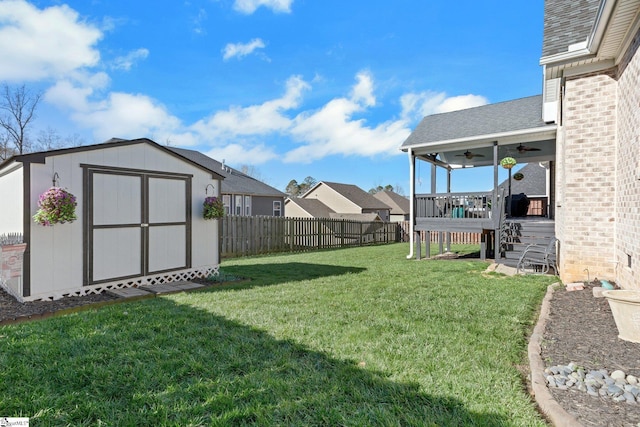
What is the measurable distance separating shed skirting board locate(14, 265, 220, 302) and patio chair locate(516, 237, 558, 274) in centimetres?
Answer: 699

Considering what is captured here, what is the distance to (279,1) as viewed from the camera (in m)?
10.4

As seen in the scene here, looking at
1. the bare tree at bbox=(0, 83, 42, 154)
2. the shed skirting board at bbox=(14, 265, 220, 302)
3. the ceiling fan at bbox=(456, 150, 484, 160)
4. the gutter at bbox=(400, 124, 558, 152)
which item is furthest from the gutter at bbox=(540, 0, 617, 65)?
the bare tree at bbox=(0, 83, 42, 154)

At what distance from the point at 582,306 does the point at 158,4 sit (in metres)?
12.6

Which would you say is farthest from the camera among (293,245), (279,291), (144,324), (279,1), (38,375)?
(293,245)

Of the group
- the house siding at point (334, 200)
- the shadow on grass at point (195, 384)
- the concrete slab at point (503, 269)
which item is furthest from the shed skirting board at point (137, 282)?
the house siding at point (334, 200)

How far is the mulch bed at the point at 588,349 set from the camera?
2.15m

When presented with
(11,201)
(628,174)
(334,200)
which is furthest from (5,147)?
(628,174)

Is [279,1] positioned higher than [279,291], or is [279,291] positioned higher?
[279,1]

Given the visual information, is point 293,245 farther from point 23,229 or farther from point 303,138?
point 303,138

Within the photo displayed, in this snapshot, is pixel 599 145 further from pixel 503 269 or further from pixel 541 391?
pixel 541 391

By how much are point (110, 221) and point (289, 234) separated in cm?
904

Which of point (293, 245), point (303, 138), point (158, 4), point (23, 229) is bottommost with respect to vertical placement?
point (293, 245)

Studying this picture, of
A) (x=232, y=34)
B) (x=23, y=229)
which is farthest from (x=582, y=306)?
(x=232, y=34)

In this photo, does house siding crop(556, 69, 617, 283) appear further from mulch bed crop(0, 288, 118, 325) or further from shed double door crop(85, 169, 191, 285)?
mulch bed crop(0, 288, 118, 325)
